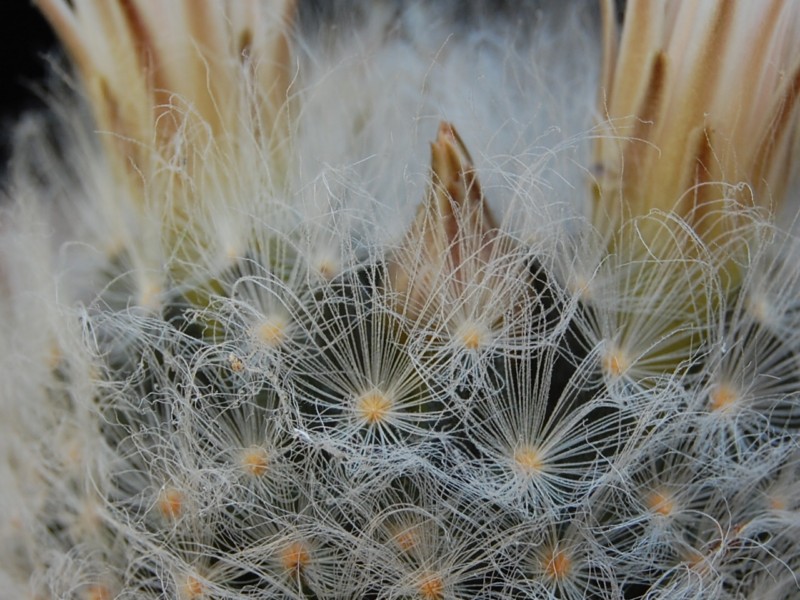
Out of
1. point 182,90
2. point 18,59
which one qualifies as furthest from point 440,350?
point 18,59

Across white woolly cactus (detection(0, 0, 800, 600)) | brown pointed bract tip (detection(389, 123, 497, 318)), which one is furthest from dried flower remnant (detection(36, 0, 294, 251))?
brown pointed bract tip (detection(389, 123, 497, 318))

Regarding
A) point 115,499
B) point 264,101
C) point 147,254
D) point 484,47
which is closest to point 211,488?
point 115,499

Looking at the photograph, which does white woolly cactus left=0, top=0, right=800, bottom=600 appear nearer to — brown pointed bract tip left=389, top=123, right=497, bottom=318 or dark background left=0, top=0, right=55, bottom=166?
brown pointed bract tip left=389, top=123, right=497, bottom=318

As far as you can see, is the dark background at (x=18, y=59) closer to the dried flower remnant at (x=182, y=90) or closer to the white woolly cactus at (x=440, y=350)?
the dried flower remnant at (x=182, y=90)

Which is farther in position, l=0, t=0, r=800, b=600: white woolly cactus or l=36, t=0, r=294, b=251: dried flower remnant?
l=36, t=0, r=294, b=251: dried flower remnant

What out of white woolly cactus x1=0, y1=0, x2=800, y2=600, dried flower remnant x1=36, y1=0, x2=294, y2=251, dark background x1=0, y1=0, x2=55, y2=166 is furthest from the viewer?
dark background x1=0, y1=0, x2=55, y2=166

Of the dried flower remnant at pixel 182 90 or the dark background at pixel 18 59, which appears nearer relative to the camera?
the dried flower remnant at pixel 182 90

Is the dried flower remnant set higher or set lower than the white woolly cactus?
higher

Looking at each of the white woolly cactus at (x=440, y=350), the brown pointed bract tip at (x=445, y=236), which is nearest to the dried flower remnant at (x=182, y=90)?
the white woolly cactus at (x=440, y=350)

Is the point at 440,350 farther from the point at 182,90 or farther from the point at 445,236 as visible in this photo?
the point at 182,90
